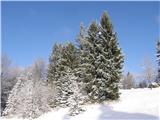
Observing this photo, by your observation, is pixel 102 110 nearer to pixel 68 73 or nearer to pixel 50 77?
pixel 68 73

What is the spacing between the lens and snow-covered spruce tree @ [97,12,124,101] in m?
33.3

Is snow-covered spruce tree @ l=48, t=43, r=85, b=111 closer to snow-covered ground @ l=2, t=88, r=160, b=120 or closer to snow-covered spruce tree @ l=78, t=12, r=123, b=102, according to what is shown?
snow-covered spruce tree @ l=78, t=12, r=123, b=102

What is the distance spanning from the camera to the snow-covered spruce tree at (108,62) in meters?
33.3

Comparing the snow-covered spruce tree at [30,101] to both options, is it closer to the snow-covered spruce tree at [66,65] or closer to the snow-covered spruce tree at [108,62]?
the snow-covered spruce tree at [66,65]

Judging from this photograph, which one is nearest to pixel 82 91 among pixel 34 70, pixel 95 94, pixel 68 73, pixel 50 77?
pixel 95 94

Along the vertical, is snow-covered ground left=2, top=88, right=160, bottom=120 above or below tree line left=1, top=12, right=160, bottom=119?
below

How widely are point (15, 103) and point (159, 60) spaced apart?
26550mm

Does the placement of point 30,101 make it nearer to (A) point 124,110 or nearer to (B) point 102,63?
(B) point 102,63

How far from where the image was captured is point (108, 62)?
33.9 m

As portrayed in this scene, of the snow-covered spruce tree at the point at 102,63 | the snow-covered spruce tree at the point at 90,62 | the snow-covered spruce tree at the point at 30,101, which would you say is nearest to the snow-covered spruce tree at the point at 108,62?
the snow-covered spruce tree at the point at 102,63

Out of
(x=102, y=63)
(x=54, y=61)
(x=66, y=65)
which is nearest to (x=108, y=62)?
(x=102, y=63)

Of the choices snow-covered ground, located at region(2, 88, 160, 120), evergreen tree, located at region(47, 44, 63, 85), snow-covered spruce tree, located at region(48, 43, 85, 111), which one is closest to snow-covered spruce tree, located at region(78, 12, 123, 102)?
snow-covered ground, located at region(2, 88, 160, 120)

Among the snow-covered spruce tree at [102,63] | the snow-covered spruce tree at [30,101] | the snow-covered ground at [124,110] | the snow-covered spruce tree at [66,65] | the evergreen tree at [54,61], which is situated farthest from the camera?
the evergreen tree at [54,61]

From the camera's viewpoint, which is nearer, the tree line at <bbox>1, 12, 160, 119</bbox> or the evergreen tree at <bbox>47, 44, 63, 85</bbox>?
the tree line at <bbox>1, 12, 160, 119</bbox>
